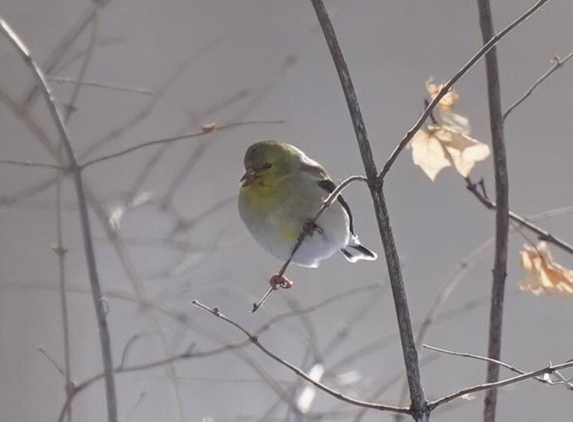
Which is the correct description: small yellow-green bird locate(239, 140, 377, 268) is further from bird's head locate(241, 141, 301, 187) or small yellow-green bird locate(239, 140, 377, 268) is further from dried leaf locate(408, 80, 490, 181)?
dried leaf locate(408, 80, 490, 181)

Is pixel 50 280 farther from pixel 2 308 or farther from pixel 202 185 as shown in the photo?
pixel 202 185

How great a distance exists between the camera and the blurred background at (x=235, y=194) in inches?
64.9

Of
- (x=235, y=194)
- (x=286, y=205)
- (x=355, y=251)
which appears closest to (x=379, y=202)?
(x=286, y=205)

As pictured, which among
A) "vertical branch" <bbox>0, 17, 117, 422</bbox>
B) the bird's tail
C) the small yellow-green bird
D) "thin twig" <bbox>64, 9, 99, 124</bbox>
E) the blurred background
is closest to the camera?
"vertical branch" <bbox>0, 17, 117, 422</bbox>

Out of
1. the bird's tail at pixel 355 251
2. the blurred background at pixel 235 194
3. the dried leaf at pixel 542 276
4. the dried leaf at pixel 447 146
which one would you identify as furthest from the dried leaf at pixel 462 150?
the blurred background at pixel 235 194

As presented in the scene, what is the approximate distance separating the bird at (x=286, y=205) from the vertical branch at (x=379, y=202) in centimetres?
51

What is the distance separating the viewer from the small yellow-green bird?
3.17ft

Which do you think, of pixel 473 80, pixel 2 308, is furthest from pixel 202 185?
pixel 473 80

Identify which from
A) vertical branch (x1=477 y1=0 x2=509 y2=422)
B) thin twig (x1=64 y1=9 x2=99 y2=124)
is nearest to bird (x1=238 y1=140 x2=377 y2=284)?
thin twig (x1=64 y1=9 x2=99 y2=124)

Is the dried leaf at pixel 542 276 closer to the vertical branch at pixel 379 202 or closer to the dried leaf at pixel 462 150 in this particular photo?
the dried leaf at pixel 462 150

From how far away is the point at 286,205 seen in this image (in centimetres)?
97

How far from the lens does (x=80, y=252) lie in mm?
1706

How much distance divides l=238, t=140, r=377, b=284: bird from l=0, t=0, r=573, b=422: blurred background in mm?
567

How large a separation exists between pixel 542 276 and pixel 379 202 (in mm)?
297
